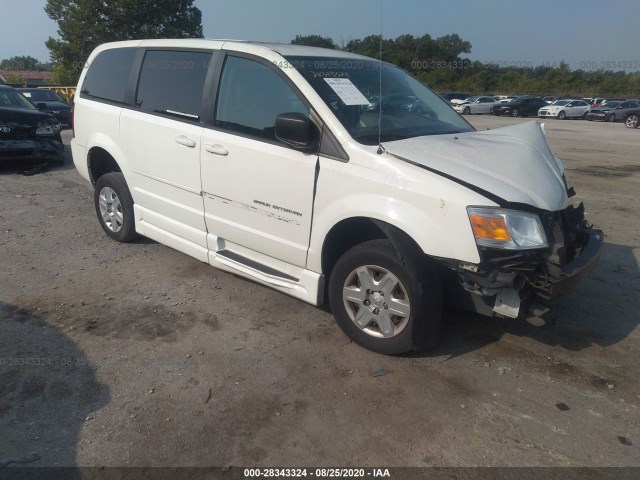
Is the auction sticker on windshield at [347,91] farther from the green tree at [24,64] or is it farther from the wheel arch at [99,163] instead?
the green tree at [24,64]

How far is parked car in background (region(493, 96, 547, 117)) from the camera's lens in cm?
3675

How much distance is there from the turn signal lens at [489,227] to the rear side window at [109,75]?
3769 millimetres

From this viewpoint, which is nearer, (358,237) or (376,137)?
(376,137)

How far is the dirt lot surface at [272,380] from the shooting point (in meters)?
2.67

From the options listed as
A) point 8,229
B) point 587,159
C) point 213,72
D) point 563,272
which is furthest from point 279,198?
point 587,159

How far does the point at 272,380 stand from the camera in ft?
10.7

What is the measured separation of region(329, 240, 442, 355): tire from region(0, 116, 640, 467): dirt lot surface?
0.59 feet

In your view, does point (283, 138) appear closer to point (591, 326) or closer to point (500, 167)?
point (500, 167)

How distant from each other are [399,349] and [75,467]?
78.5 inches

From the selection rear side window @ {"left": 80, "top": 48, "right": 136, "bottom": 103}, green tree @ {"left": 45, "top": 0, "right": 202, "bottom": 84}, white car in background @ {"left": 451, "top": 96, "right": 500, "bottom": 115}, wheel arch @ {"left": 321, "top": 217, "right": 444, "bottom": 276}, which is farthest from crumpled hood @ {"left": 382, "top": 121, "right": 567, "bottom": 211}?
green tree @ {"left": 45, "top": 0, "right": 202, "bottom": 84}

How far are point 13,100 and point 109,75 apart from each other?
20.1 feet

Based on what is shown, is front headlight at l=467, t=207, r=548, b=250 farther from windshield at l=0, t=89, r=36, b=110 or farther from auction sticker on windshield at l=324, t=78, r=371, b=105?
windshield at l=0, t=89, r=36, b=110

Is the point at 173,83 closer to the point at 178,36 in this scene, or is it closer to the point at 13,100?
the point at 13,100

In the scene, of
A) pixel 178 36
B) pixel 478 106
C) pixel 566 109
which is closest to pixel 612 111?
pixel 566 109
